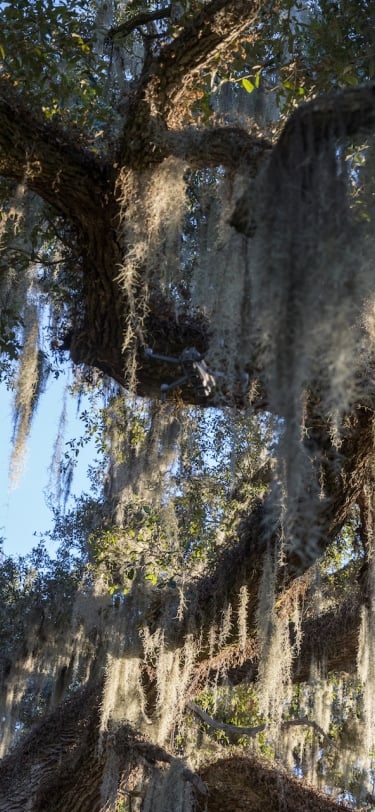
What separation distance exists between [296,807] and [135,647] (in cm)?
169

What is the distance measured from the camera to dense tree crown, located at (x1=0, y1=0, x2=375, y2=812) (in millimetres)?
2447

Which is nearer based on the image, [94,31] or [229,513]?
[94,31]

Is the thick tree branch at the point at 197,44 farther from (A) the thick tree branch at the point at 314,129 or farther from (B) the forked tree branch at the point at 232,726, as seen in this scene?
(B) the forked tree branch at the point at 232,726

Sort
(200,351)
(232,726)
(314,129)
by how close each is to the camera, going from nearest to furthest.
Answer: (314,129) < (200,351) < (232,726)

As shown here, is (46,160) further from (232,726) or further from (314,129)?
(232,726)

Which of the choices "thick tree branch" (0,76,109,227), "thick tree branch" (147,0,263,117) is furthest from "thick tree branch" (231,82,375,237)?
"thick tree branch" (0,76,109,227)

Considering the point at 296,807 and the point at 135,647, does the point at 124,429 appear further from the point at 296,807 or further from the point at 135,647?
the point at 296,807

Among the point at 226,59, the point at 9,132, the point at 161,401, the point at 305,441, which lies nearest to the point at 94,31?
the point at 226,59

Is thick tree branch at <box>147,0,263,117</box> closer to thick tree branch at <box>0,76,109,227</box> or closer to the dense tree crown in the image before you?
the dense tree crown

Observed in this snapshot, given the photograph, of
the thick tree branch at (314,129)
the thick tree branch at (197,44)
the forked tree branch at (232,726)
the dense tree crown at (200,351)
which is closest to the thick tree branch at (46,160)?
the dense tree crown at (200,351)

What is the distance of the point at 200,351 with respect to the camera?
3793mm

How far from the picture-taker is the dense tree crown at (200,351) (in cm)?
245

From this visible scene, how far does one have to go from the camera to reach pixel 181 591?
171 inches

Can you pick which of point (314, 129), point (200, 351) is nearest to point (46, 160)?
point (200, 351)
